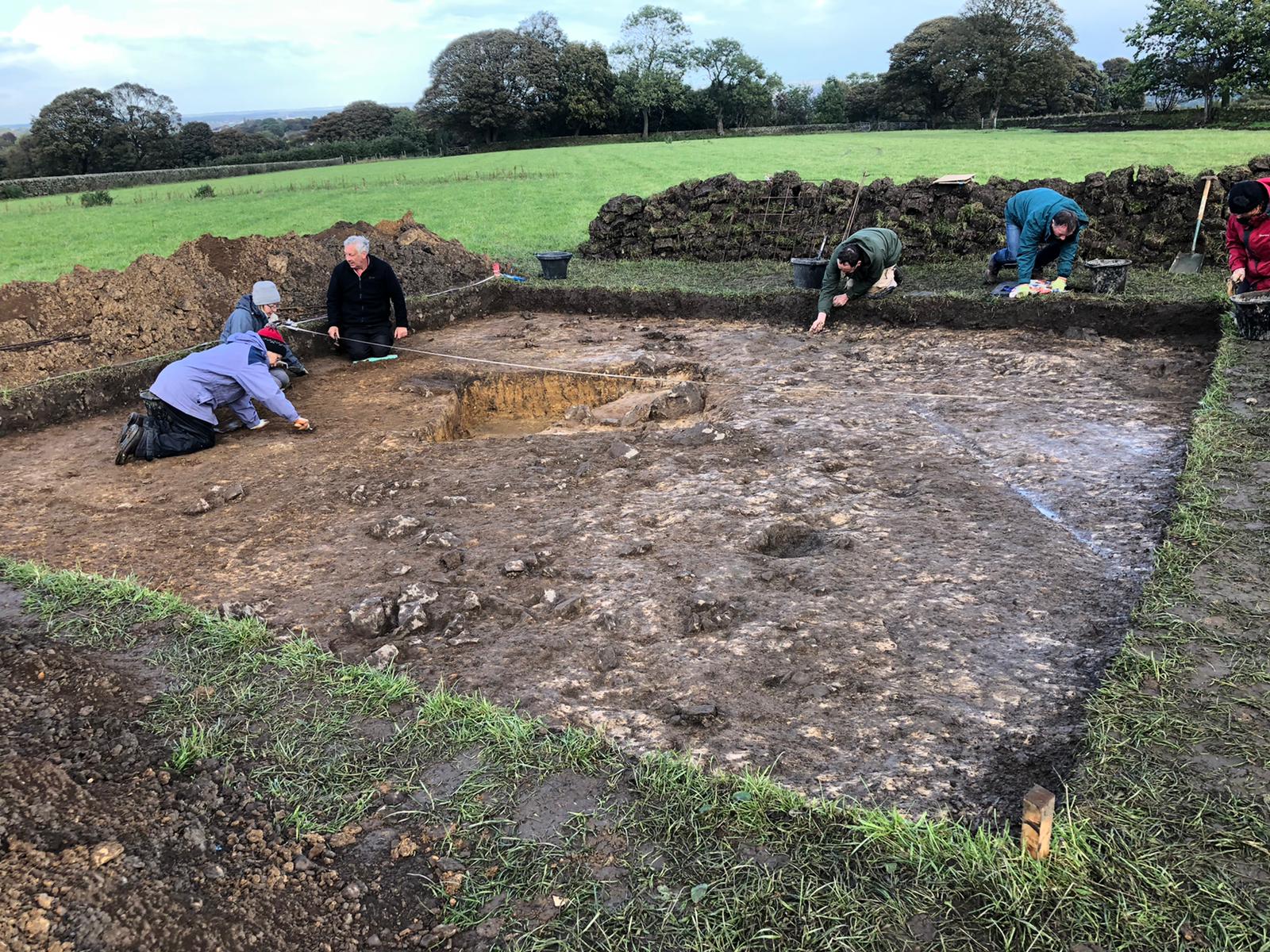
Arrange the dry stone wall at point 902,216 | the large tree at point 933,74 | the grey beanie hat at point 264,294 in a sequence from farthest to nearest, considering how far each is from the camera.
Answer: the large tree at point 933,74 → the dry stone wall at point 902,216 → the grey beanie hat at point 264,294

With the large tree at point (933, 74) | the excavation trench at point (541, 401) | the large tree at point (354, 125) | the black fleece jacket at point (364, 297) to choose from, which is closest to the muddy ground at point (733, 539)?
the excavation trench at point (541, 401)

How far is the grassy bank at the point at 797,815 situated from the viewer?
6.48 ft

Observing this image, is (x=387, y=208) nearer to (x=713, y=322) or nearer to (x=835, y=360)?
(x=713, y=322)

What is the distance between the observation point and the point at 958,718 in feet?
9.36

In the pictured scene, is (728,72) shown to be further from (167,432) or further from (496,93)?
(167,432)

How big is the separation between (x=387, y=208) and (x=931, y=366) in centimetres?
1738

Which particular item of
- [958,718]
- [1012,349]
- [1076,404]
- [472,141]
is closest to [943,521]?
[958,718]

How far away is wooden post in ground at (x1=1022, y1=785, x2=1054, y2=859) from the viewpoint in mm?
1983

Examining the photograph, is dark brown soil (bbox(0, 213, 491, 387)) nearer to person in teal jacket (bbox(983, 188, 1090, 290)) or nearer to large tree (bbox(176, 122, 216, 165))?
person in teal jacket (bbox(983, 188, 1090, 290))

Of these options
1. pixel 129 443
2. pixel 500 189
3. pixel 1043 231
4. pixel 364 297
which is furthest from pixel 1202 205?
pixel 500 189

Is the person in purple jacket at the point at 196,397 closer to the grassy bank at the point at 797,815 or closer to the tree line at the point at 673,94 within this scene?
the grassy bank at the point at 797,815

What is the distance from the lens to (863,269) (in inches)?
336

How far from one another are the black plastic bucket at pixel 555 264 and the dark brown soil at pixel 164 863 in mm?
8992

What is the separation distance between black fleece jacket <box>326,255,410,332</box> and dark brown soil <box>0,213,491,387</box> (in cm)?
134
